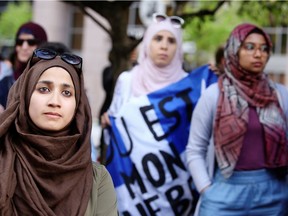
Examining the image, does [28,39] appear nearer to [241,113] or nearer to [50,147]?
[241,113]

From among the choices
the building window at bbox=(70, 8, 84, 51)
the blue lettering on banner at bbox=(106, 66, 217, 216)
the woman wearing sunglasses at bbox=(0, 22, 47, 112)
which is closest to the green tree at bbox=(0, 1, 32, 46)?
the building window at bbox=(70, 8, 84, 51)

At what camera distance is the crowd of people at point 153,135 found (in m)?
2.35

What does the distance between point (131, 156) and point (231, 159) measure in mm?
958

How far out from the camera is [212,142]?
11.6 feet

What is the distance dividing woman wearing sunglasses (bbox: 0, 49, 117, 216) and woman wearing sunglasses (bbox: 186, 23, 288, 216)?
108 cm

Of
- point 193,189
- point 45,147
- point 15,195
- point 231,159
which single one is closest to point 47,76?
point 45,147

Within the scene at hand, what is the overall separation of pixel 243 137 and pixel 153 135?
867 millimetres

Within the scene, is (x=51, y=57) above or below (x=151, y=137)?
above

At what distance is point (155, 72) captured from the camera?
414 centimetres

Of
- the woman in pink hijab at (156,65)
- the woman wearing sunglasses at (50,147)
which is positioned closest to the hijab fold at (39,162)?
the woman wearing sunglasses at (50,147)

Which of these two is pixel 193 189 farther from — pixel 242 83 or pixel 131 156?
pixel 242 83

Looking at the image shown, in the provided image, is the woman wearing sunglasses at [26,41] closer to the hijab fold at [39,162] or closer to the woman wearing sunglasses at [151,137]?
the woman wearing sunglasses at [151,137]

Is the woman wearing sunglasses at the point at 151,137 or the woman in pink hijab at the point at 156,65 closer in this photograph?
the woman wearing sunglasses at the point at 151,137

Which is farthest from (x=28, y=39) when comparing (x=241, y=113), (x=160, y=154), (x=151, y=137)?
(x=241, y=113)
